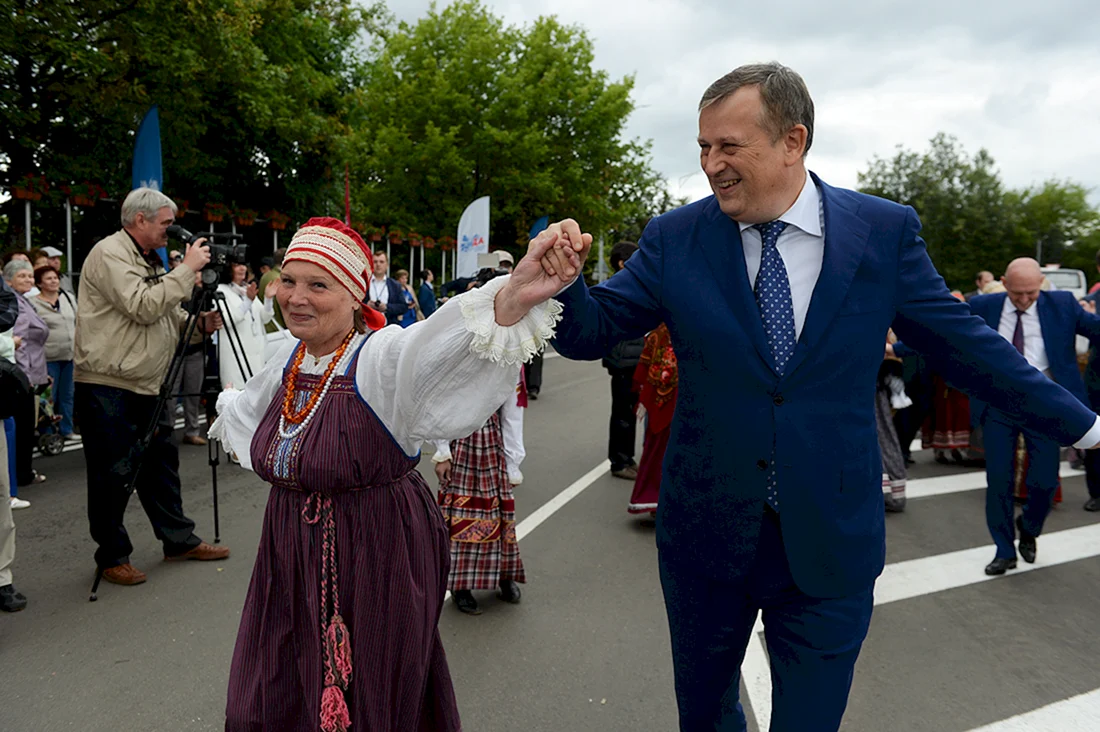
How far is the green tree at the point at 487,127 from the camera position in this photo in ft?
95.6

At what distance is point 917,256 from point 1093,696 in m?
2.77

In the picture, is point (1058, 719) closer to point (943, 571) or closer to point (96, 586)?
point (943, 571)

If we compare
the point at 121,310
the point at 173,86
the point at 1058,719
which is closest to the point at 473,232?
the point at 173,86

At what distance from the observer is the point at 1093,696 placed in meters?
3.83

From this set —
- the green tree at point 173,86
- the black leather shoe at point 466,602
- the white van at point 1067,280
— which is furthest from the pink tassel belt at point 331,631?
the white van at point 1067,280

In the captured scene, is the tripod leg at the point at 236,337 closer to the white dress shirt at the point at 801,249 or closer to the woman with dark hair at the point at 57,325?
the woman with dark hair at the point at 57,325

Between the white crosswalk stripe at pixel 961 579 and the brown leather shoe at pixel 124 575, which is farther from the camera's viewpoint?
the brown leather shoe at pixel 124 575

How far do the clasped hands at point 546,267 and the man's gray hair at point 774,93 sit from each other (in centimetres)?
60

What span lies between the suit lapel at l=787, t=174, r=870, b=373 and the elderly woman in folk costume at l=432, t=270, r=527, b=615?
2684 millimetres

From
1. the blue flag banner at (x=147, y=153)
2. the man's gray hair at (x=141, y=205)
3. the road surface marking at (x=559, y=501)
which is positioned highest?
the blue flag banner at (x=147, y=153)

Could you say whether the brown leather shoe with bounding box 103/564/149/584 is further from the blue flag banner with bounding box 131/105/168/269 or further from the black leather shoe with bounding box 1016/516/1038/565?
the blue flag banner with bounding box 131/105/168/269

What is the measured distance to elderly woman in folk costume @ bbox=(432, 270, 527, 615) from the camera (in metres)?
4.70

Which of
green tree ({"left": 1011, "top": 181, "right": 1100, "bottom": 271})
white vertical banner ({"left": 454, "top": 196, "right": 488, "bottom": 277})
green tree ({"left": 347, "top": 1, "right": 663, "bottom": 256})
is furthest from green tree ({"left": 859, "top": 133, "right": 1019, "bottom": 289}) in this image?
white vertical banner ({"left": 454, "top": 196, "right": 488, "bottom": 277})

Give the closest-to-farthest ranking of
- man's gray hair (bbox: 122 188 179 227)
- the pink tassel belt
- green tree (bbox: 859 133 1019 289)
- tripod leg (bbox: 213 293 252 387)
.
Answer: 1. the pink tassel belt
2. man's gray hair (bbox: 122 188 179 227)
3. tripod leg (bbox: 213 293 252 387)
4. green tree (bbox: 859 133 1019 289)
